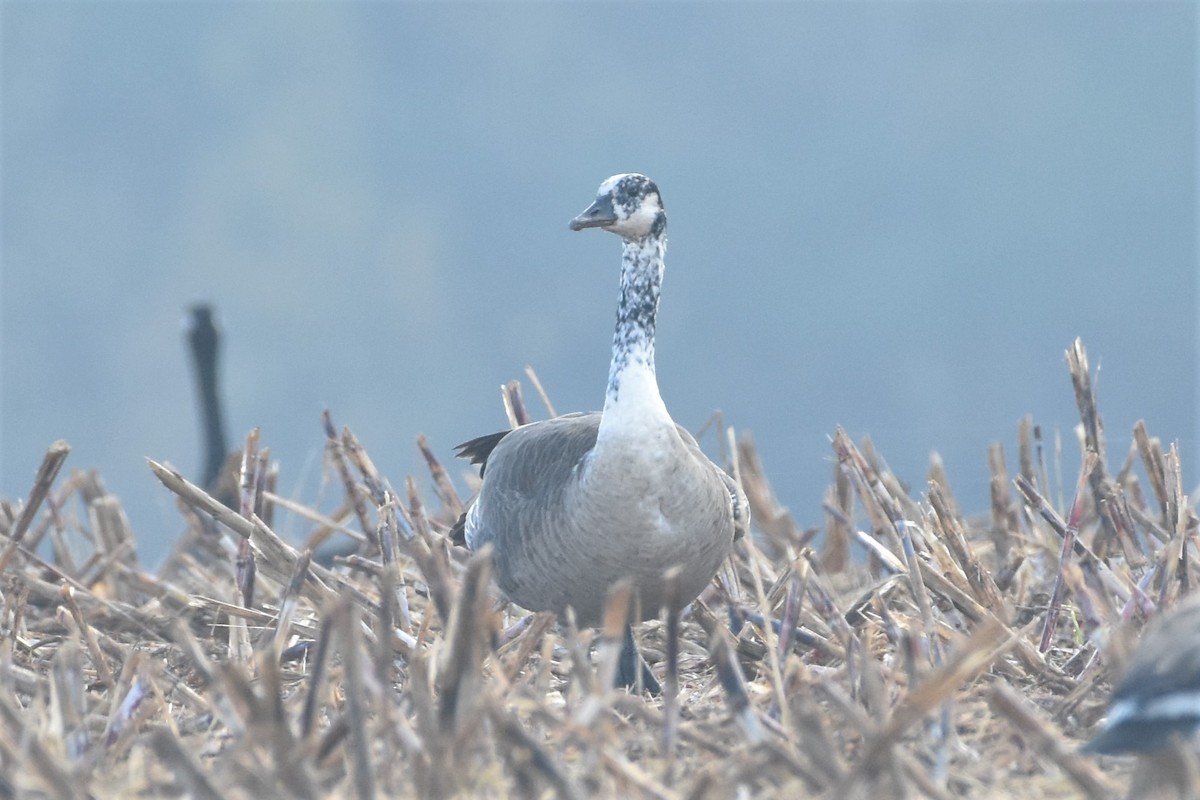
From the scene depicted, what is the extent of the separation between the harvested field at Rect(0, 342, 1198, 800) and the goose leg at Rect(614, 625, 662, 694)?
125mm

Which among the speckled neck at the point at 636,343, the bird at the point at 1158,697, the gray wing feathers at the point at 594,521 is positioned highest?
the speckled neck at the point at 636,343

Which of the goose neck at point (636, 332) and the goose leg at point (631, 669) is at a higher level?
the goose neck at point (636, 332)

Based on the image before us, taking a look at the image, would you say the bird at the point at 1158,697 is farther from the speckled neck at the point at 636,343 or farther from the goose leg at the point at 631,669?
the goose leg at the point at 631,669

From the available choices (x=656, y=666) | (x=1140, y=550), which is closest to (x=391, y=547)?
(x=656, y=666)

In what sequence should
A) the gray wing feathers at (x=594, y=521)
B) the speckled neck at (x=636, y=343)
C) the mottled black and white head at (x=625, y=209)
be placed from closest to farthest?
the gray wing feathers at (x=594, y=521) → the speckled neck at (x=636, y=343) → the mottled black and white head at (x=625, y=209)

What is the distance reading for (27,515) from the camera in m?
6.08

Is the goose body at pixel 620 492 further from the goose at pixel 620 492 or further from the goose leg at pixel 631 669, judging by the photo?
the goose leg at pixel 631 669

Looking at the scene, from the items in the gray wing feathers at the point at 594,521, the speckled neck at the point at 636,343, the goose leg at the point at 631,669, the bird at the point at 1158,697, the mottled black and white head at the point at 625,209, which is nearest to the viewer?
the bird at the point at 1158,697

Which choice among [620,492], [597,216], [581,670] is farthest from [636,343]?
[581,670]

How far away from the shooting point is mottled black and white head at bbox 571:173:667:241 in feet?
18.1

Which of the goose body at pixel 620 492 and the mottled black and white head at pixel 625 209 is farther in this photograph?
the mottled black and white head at pixel 625 209

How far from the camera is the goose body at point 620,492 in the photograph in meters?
5.03

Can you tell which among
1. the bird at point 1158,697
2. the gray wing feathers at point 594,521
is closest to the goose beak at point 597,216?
the gray wing feathers at point 594,521

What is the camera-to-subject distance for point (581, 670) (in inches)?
139
